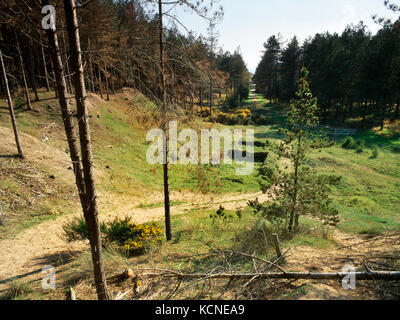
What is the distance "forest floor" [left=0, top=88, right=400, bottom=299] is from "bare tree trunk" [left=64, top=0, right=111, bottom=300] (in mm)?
395

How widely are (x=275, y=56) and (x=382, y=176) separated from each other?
44668 millimetres

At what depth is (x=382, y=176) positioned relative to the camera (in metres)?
18.1

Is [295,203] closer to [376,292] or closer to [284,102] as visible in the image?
[376,292]

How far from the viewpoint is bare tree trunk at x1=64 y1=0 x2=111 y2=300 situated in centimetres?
322

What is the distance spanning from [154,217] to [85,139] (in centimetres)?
968

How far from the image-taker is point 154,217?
1256 centimetres

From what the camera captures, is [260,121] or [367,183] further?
[260,121]

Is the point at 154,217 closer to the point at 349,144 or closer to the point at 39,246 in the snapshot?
the point at 39,246

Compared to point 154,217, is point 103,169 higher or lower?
higher

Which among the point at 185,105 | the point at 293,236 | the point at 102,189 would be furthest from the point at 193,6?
the point at 102,189

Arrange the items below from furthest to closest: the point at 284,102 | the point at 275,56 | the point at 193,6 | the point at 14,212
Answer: the point at 275,56, the point at 284,102, the point at 14,212, the point at 193,6

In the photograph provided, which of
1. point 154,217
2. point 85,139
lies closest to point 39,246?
point 154,217

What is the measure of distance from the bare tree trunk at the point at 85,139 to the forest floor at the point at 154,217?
1.30 ft

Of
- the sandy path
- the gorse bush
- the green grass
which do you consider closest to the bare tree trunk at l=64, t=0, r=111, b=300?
the gorse bush
